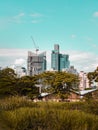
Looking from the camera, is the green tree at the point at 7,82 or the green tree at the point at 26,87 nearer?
the green tree at the point at 7,82

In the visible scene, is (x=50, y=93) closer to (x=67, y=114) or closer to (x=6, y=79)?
(x=6, y=79)

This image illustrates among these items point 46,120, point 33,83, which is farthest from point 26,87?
point 46,120

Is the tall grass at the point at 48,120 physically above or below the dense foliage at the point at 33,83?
below

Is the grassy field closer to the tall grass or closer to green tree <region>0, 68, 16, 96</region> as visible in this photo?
the tall grass

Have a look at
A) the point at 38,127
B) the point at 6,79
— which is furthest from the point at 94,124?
the point at 6,79

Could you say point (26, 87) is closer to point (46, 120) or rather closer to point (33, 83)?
point (33, 83)

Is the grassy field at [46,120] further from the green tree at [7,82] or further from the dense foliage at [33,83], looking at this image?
the dense foliage at [33,83]

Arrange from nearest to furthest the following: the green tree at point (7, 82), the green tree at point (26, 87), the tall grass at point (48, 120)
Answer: the tall grass at point (48, 120), the green tree at point (7, 82), the green tree at point (26, 87)

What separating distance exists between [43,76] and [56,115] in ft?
182

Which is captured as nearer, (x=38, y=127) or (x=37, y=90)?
(x=38, y=127)

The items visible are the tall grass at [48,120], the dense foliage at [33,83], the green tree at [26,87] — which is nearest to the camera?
the tall grass at [48,120]

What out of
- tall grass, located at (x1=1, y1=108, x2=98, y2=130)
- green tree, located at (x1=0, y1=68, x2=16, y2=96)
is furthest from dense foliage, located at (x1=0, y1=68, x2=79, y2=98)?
tall grass, located at (x1=1, y1=108, x2=98, y2=130)

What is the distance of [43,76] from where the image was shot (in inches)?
2675

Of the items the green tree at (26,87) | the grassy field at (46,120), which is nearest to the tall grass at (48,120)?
the grassy field at (46,120)
